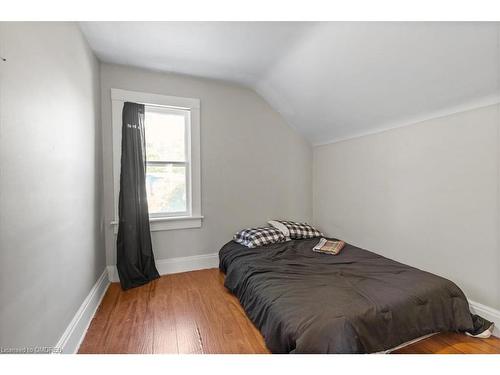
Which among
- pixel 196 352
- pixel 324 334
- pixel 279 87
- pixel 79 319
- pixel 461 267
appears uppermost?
pixel 279 87

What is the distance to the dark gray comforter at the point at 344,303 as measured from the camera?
1.27 metres

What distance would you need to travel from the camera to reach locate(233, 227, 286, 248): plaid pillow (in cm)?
257

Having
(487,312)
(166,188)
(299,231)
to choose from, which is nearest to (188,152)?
(166,188)

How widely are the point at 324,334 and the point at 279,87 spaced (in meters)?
2.49

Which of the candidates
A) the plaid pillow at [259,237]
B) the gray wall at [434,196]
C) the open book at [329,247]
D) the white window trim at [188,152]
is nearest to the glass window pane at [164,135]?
the white window trim at [188,152]

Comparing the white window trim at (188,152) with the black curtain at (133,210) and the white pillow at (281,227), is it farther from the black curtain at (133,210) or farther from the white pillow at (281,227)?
the white pillow at (281,227)

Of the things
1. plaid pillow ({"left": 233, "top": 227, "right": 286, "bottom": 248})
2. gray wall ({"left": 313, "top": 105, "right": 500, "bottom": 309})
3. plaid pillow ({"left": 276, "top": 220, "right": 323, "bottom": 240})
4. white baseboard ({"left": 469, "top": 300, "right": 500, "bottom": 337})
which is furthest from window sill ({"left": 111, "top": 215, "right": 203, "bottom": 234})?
white baseboard ({"left": 469, "top": 300, "right": 500, "bottom": 337})

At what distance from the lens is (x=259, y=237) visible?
2.61 m

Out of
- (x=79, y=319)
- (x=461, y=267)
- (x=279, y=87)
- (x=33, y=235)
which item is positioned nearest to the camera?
(x=33, y=235)

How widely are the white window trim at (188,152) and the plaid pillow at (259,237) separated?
567 mm

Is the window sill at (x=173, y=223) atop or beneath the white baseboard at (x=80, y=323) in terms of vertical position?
atop

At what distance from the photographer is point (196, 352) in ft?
4.81
